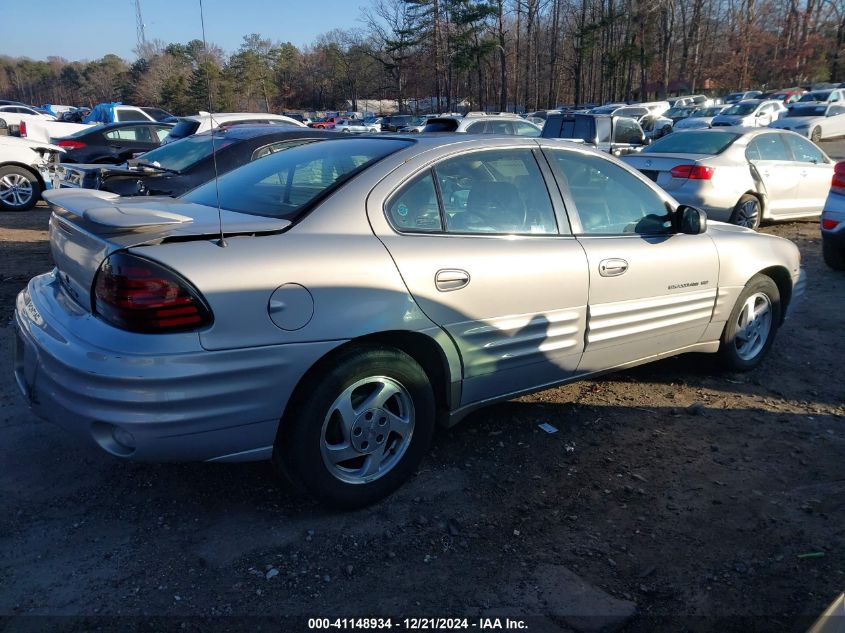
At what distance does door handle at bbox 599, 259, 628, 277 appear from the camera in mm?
3691

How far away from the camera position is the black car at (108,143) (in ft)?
A: 39.9

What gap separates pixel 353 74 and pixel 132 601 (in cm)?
8171

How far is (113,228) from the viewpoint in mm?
2557

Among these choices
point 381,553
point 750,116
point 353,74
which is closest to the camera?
point 381,553

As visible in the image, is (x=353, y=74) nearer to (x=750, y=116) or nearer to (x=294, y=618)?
(x=750, y=116)

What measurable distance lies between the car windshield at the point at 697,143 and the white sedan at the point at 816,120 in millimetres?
21193

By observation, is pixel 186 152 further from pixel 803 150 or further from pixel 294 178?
pixel 803 150

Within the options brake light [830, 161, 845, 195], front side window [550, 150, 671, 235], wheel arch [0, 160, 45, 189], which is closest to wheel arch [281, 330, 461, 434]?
front side window [550, 150, 671, 235]

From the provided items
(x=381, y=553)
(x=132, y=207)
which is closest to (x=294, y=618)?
(x=381, y=553)

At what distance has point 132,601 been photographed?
95.5 inches

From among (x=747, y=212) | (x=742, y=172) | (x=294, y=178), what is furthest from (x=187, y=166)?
(x=747, y=212)

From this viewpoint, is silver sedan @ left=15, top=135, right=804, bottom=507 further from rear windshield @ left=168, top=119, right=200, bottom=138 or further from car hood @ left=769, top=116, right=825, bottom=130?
car hood @ left=769, top=116, right=825, bottom=130

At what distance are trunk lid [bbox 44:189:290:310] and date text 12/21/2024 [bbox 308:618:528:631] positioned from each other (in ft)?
5.03

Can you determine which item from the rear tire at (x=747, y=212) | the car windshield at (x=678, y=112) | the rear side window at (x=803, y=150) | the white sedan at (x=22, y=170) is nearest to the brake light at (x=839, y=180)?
the rear tire at (x=747, y=212)
